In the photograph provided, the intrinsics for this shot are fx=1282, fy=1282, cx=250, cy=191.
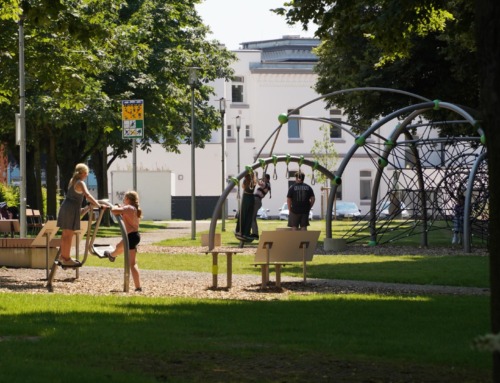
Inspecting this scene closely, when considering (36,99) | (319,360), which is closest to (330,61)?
(36,99)

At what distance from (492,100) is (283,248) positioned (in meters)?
12.2

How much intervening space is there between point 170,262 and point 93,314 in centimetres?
1278

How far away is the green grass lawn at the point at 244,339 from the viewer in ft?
31.2

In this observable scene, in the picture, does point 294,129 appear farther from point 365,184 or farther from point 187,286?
point 187,286

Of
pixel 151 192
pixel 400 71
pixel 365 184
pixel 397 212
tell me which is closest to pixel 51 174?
pixel 400 71

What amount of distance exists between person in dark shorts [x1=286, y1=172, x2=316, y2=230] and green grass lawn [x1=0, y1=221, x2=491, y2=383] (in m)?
15.0

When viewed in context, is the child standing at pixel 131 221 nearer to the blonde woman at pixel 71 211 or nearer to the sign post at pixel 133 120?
the blonde woman at pixel 71 211

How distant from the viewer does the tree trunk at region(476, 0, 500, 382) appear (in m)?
7.93

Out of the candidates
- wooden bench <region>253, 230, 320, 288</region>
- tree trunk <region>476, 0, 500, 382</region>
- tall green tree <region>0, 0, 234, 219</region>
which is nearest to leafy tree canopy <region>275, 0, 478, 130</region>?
tall green tree <region>0, 0, 234, 219</region>

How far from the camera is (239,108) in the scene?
316 feet

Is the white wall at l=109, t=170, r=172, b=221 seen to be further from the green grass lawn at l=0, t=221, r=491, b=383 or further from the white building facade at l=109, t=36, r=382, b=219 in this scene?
the green grass lawn at l=0, t=221, r=491, b=383

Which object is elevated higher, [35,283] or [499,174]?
[499,174]

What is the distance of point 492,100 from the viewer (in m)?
7.95

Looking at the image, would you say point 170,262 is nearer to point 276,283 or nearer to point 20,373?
point 276,283
